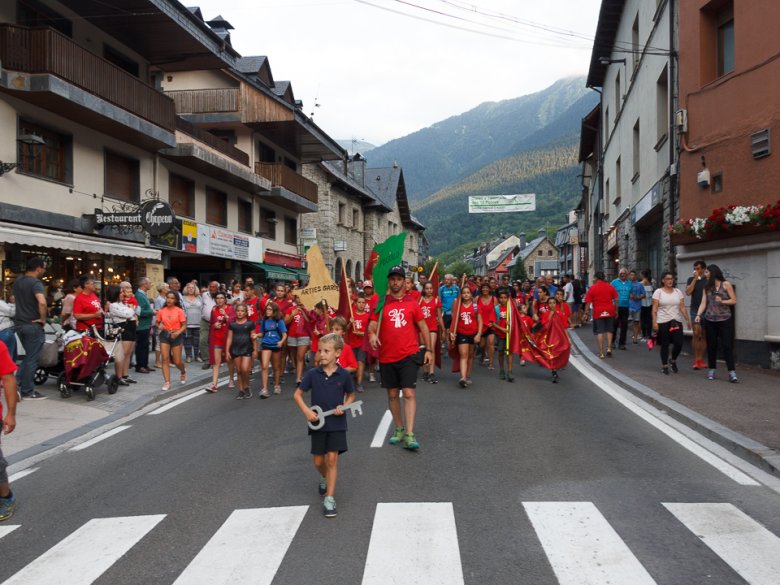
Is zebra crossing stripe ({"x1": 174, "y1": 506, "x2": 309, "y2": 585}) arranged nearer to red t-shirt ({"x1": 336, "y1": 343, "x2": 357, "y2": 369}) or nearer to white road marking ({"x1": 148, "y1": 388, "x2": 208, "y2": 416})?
red t-shirt ({"x1": 336, "y1": 343, "x2": 357, "y2": 369})

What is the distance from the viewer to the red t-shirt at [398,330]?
6980 mm

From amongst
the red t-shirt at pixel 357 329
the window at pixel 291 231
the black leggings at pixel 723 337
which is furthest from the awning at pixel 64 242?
the window at pixel 291 231

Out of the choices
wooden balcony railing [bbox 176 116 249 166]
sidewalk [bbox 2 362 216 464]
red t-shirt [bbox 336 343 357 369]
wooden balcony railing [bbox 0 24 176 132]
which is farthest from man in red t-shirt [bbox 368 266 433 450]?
wooden balcony railing [bbox 176 116 249 166]

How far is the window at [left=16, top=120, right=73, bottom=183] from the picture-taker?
1437cm

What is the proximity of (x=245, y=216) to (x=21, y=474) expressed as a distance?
2184 cm

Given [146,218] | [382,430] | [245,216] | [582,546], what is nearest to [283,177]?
[245,216]

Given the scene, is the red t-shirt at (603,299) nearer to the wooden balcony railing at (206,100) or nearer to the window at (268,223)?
the wooden balcony railing at (206,100)

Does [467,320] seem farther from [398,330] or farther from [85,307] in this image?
[85,307]

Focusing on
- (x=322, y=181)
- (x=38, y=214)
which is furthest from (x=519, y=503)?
(x=322, y=181)

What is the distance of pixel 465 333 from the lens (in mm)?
10938

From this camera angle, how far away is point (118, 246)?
15766 mm

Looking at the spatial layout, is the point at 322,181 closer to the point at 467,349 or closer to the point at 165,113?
the point at 165,113

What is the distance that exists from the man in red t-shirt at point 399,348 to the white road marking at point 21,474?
352 centimetres

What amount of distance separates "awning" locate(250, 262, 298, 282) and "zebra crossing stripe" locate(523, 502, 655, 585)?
2408 centimetres
